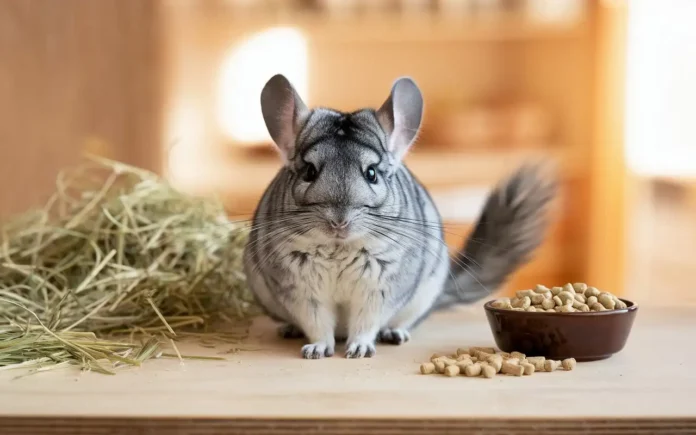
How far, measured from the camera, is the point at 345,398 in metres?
1.23

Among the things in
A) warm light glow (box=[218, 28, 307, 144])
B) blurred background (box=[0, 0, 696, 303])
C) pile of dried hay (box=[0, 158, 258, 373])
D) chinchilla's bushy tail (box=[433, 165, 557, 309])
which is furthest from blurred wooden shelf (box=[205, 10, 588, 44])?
chinchilla's bushy tail (box=[433, 165, 557, 309])

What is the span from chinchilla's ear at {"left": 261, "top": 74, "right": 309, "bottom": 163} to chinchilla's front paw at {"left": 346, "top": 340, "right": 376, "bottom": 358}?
0.39 meters

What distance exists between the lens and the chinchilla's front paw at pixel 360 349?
61.4 inches

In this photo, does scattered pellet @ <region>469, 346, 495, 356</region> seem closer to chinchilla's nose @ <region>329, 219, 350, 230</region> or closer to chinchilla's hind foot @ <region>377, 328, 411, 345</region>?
chinchilla's hind foot @ <region>377, 328, 411, 345</region>

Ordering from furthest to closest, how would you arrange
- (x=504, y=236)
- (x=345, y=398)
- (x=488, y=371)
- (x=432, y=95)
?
(x=432, y=95) < (x=504, y=236) < (x=488, y=371) < (x=345, y=398)

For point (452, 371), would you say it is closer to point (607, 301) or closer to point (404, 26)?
point (607, 301)

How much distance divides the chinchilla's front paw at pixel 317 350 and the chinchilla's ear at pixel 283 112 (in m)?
0.37

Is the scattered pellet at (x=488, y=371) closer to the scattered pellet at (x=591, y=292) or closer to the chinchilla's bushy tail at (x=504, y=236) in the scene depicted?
the scattered pellet at (x=591, y=292)

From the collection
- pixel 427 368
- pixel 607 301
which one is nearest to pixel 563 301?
pixel 607 301

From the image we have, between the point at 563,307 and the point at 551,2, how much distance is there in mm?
3038

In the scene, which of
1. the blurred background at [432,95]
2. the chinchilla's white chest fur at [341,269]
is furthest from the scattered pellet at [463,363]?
the blurred background at [432,95]

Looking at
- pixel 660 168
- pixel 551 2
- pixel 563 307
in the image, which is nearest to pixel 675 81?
pixel 660 168

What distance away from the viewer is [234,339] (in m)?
1.71

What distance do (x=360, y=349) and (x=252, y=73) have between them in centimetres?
333
